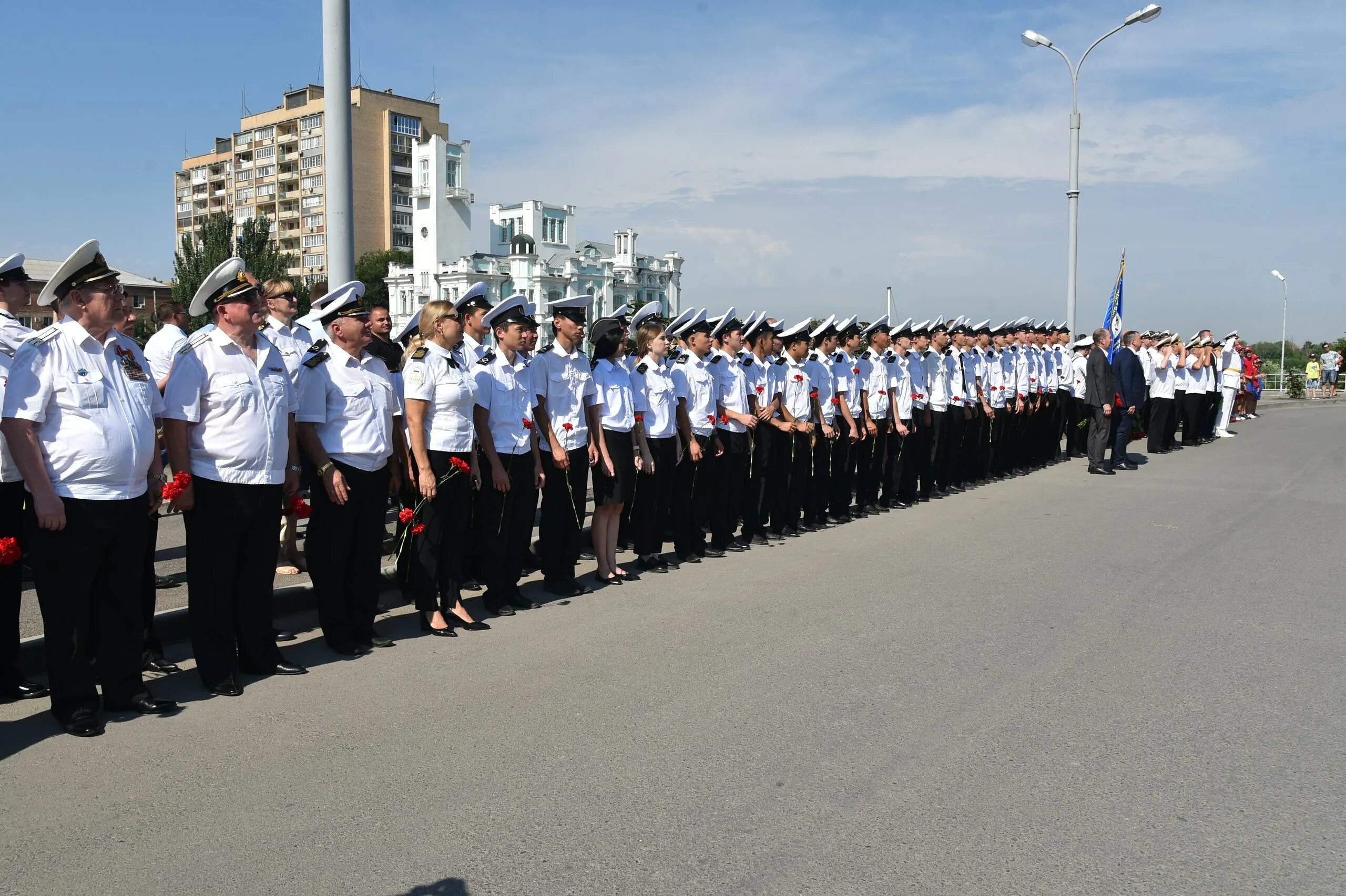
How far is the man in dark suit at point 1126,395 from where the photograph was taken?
15.8 metres

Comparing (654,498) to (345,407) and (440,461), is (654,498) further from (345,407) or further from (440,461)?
(345,407)

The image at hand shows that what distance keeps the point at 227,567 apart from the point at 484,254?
11073cm

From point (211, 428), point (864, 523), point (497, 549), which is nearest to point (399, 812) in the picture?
point (211, 428)

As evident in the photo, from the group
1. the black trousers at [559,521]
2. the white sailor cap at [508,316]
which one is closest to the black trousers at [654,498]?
the black trousers at [559,521]

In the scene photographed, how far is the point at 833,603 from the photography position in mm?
7086

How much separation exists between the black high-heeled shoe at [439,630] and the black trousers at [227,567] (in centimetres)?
116

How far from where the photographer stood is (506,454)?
7.05 metres

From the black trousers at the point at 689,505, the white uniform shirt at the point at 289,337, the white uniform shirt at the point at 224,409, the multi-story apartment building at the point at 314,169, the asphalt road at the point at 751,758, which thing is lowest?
the asphalt road at the point at 751,758

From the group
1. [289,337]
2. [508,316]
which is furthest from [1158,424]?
[289,337]

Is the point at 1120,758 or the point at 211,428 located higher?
the point at 211,428

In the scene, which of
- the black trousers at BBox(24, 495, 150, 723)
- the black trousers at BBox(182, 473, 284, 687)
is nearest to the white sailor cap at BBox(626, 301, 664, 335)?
the black trousers at BBox(182, 473, 284, 687)

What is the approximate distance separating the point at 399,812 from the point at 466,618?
2.76 metres

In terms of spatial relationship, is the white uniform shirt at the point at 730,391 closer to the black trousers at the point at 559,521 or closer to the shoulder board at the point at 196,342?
the black trousers at the point at 559,521

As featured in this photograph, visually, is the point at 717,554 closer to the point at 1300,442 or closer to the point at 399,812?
the point at 399,812
